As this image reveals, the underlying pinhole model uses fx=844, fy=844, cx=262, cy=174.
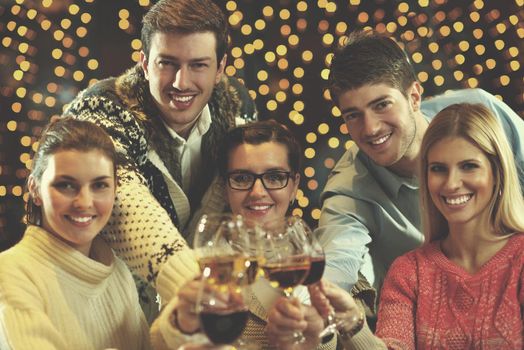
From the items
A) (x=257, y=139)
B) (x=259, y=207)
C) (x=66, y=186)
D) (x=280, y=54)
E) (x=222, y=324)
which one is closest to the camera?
(x=222, y=324)

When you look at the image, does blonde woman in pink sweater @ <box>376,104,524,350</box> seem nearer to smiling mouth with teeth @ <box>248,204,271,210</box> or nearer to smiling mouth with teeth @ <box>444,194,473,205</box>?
smiling mouth with teeth @ <box>444,194,473,205</box>

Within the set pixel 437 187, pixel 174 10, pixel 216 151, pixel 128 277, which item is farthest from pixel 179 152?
pixel 437 187

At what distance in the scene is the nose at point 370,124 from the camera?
2578mm

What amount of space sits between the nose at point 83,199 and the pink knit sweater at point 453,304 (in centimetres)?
78

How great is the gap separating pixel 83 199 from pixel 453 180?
0.92 metres

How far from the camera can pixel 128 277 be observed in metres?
2.06

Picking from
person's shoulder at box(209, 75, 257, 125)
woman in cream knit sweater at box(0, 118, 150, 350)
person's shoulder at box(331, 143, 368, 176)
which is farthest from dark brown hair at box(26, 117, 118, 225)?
person's shoulder at box(331, 143, 368, 176)

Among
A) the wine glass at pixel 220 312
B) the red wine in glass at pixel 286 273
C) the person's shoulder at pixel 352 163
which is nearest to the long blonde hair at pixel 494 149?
the person's shoulder at pixel 352 163

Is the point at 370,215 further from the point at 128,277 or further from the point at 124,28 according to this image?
the point at 124,28

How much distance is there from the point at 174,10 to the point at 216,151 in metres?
0.45

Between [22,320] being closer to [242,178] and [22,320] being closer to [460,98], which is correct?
[242,178]

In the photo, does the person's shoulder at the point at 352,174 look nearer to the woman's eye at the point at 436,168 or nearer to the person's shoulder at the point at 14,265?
the woman's eye at the point at 436,168

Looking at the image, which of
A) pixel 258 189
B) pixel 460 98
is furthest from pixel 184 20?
pixel 460 98

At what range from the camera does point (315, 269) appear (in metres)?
1.68
